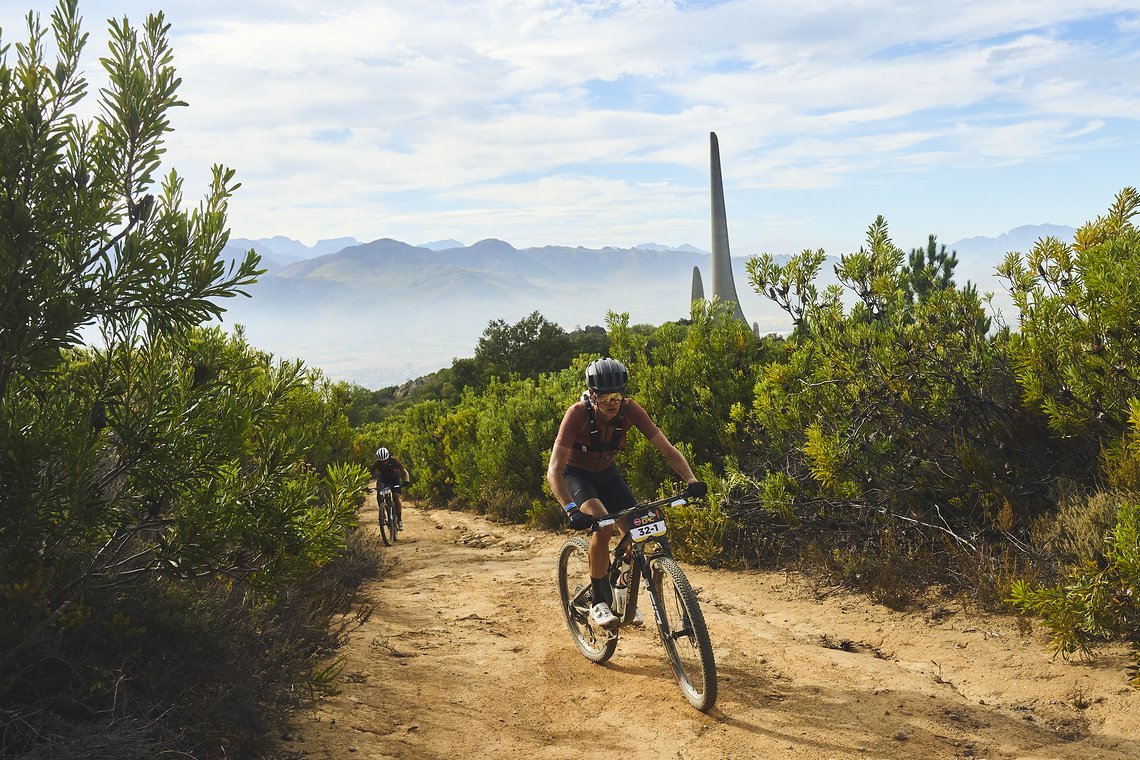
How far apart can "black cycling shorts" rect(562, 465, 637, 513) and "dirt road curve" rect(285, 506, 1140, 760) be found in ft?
4.01

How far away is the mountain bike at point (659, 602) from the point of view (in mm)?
5156

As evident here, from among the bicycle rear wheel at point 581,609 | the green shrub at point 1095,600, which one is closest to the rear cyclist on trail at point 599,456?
the bicycle rear wheel at point 581,609

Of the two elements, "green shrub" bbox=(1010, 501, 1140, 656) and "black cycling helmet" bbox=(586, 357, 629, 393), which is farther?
"black cycling helmet" bbox=(586, 357, 629, 393)

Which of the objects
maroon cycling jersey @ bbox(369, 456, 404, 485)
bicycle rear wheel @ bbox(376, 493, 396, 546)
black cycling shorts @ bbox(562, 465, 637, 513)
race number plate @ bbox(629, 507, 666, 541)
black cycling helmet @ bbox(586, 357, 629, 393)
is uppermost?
black cycling helmet @ bbox(586, 357, 629, 393)

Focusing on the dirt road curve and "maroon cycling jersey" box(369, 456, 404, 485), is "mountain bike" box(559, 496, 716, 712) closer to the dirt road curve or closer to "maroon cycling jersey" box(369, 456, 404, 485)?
the dirt road curve

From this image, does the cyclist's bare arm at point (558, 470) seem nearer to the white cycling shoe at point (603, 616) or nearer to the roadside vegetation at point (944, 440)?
the white cycling shoe at point (603, 616)

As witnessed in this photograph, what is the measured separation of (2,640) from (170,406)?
1.25 metres

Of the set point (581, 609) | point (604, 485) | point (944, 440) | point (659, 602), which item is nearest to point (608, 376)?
point (604, 485)

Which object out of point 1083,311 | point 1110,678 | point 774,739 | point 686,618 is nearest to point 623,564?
point 686,618

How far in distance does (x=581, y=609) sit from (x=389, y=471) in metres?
8.01

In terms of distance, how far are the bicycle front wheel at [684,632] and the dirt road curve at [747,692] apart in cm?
16

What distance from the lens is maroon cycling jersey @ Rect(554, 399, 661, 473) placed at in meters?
6.00

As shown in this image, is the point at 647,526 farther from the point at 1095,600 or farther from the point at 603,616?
the point at 1095,600

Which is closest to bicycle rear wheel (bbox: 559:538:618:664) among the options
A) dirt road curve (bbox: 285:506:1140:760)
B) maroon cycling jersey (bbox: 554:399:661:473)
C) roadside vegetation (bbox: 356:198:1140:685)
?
dirt road curve (bbox: 285:506:1140:760)
